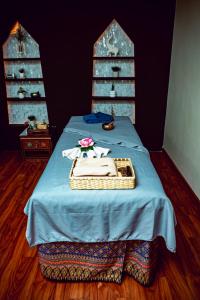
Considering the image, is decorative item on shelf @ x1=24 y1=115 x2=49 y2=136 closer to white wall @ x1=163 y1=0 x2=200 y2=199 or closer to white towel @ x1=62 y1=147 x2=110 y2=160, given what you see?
white towel @ x1=62 y1=147 x2=110 y2=160

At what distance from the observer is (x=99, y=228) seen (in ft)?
5.12

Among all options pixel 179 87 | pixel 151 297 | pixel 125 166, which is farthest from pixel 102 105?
pixel 151 297

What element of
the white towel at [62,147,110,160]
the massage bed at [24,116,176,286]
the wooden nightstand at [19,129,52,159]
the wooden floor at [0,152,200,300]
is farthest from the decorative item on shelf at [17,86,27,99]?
the massage bed at [24,116,176,286]

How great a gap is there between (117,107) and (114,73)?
521 millimetres

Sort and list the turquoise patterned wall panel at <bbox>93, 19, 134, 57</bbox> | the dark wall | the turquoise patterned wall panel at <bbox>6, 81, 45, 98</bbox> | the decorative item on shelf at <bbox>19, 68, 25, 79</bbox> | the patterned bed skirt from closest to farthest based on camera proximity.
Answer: the patterned bed skirt → the dark wall → the turquoise patterned wall panel at <bbox>93, 19, 134, 57</bbox> → the decorative item on shelf at <bbox>19, 68, 25, 79</bbox> → the turquoise patterned wall panel at <bbox>6, 81, 45, 98</bbox>

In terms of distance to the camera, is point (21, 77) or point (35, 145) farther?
point (21, 77)

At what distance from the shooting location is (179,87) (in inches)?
128

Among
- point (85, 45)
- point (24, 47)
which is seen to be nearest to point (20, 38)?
point (24, 47)

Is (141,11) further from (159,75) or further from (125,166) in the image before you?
(125,166)

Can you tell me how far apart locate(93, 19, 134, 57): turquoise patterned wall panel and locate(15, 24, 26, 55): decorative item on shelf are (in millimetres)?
1044

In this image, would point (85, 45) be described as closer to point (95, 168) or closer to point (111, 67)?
point (111, 67)

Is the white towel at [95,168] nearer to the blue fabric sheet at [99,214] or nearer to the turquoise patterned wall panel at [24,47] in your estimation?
the blue fabric sheet at [99,214]

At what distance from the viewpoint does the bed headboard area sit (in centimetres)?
360

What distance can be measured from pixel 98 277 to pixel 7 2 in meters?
3.54
